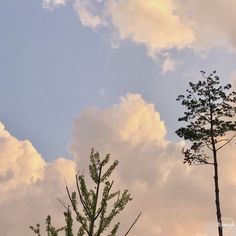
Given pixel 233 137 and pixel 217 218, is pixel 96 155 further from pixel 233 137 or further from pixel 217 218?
pixel 233 137

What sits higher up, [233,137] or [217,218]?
[233,137]

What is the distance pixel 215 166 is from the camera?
2936 cm

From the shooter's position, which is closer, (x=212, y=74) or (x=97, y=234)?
(x=97, y=234)

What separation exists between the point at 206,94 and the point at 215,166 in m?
5.55

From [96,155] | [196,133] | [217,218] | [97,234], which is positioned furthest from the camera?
[196,133]

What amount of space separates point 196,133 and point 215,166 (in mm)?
2756

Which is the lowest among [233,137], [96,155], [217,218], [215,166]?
[96,155]

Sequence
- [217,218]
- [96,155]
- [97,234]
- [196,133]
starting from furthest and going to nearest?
1. [196,133]
2. [217,218]
3. [96,155]
4. [97,234]

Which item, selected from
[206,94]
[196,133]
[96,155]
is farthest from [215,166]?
[96,155]

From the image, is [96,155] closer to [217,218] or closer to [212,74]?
[217,218]

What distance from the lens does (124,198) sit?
31.1ft

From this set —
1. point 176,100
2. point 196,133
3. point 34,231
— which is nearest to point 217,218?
point 196,133

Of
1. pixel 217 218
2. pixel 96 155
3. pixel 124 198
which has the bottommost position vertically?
pixel 124 198

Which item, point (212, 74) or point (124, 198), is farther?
point (212, 74)
